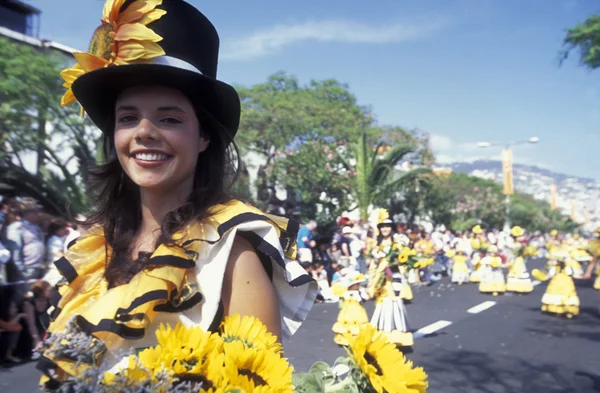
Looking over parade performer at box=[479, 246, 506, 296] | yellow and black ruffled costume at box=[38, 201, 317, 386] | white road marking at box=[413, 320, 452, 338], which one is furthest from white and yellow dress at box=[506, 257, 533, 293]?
yellow and black ruffled costume at box=[38, 201, 317, 386]

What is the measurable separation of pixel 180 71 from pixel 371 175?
52.7ft

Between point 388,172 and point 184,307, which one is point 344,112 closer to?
point 388,172

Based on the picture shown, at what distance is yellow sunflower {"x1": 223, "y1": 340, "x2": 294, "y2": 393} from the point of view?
1008mm

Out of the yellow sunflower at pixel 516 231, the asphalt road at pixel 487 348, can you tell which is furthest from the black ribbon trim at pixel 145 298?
the yellow sunflower at pixel 516 231

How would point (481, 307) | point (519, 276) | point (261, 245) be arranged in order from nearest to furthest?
point (261, 245) < point (481, 307) < point (519, 276)

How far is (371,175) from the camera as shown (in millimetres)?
17297

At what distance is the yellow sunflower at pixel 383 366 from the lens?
47.7 inches

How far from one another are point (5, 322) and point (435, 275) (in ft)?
47.9

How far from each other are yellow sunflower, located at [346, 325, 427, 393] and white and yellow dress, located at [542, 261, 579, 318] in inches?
423

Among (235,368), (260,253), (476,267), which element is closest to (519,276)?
(476,267)

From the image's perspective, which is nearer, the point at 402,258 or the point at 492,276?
the point at 402,258

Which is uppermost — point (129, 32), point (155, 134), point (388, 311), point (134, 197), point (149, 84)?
point (129, 32)

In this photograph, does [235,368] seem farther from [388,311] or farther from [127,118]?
[388,311]

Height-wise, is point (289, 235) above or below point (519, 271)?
above
